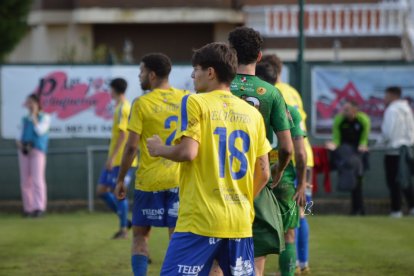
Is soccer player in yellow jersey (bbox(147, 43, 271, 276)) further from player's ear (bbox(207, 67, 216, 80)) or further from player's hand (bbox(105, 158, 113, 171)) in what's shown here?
player's hand (bbox(105, 158, 113, 171))

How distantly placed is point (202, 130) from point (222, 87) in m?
0.34

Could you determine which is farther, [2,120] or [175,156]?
[2,120]

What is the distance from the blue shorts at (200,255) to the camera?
666 centimetres

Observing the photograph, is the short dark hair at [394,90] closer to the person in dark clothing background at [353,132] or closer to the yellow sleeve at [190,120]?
the person in dark clothing background at [353,132]

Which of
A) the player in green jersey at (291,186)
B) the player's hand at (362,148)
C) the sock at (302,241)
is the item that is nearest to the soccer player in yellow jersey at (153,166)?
the player in green jersey at (291,186)

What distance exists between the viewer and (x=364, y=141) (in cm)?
1830

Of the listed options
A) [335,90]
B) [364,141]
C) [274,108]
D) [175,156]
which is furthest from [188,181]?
[335,90]

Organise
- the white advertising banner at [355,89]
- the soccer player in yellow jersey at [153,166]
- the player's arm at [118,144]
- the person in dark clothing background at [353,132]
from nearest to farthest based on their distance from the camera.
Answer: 1. the soccer player in yellow jersey at [153,166]
2. the player's arm at [118,144]
3. the person in dark clothing background at [353,132]
4. the white advertising banner at [355,89]

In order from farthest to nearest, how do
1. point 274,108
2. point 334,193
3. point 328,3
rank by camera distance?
point 328,3
point 334,193
point 274,108

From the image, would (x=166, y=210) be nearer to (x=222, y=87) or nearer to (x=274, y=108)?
(x=274, y=108)

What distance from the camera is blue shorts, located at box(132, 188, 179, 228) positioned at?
953 cm

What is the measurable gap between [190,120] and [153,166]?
2.95 meters

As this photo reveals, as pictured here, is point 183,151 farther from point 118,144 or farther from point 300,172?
point 118,144

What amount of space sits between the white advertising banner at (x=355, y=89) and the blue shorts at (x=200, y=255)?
42.8ft
